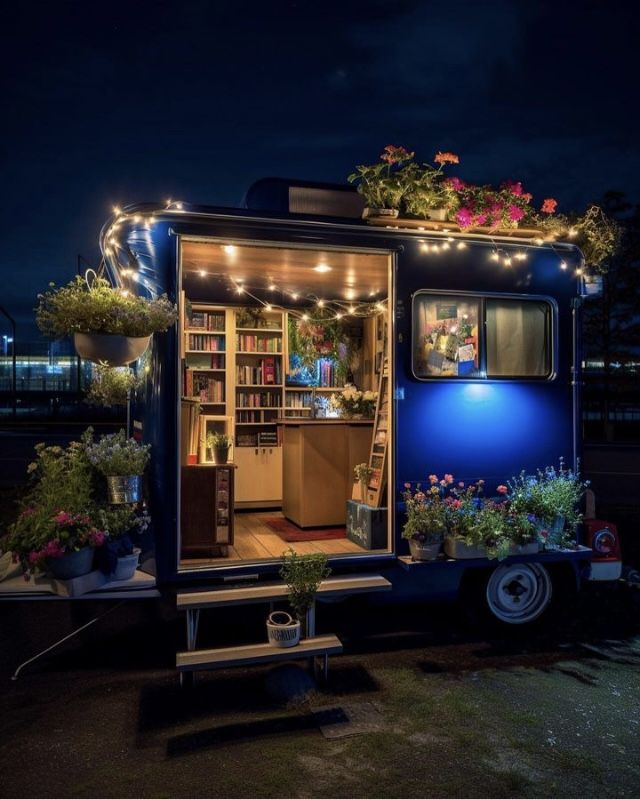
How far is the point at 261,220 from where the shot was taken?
5.11m

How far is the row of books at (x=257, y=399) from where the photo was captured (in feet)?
30.8

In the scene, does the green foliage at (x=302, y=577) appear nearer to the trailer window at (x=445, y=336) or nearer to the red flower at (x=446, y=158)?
the trailer window at (x=445, y=336)

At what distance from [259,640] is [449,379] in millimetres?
2686

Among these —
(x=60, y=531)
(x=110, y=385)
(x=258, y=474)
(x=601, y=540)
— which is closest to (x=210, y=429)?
(x=110, y=385)

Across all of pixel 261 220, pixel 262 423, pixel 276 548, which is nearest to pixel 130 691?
pixel 276 548

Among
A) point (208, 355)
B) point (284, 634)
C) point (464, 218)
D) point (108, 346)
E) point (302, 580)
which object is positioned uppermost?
point (464, 218)

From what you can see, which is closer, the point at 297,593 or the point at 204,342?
the point at 297,593

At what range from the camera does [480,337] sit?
5.71 m

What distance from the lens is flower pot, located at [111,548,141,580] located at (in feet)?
15.3

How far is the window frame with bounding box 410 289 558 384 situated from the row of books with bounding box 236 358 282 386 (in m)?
4.25

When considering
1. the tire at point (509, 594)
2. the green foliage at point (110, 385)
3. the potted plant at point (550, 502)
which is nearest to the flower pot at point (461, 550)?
the tire at point (509, 594)

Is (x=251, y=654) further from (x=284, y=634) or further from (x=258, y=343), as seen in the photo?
(x=258, y=343)

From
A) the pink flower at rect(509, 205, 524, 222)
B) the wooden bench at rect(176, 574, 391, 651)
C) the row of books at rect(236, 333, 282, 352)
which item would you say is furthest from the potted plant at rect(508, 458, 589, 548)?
the row of books at rect(236, 333, 282, 352)

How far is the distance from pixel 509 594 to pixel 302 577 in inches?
80.8
